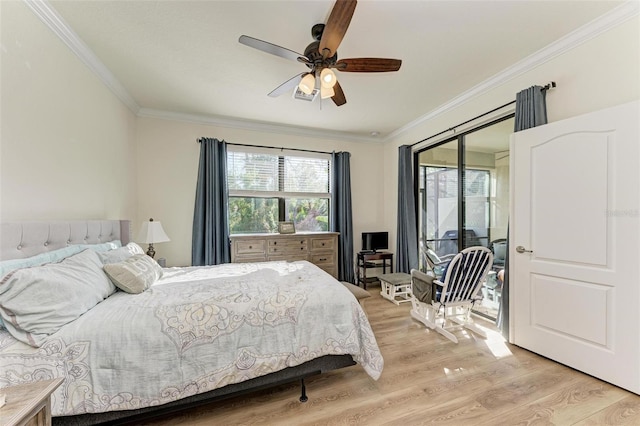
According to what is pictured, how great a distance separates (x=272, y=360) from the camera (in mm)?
1652

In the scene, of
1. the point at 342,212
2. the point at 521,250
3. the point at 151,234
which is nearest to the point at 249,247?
the point at 151,234

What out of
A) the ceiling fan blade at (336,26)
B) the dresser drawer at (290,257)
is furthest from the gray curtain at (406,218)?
the ceiling fan blade at (336,26)

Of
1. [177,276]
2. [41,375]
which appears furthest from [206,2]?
[41,375]

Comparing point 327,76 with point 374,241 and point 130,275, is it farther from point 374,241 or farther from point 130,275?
point 374,241

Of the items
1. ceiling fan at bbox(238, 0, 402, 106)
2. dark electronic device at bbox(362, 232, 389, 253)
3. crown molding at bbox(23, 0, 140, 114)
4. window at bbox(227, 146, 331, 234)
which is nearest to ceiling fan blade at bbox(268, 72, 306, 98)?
ceiling fan at bbox(238, 0, 402, 106)

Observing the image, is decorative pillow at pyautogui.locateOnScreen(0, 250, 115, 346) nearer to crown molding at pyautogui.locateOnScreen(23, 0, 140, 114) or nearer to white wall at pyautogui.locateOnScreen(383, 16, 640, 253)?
crown molding at pyautogui.locateOnScreen(23, 0, 140, 114)

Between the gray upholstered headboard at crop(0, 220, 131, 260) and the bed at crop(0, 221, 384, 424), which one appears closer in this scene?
the bed at crop(0, 221, 384, 424)

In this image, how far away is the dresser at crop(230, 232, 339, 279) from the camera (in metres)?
3.75

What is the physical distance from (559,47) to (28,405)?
403 centimetres

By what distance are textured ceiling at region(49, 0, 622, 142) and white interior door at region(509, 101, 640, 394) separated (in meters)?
0.82

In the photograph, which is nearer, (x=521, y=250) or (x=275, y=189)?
(x=521, y=250)

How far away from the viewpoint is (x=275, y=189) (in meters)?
4.32

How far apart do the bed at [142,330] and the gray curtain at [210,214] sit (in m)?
1.57

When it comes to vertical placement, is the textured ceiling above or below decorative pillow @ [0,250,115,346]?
above
